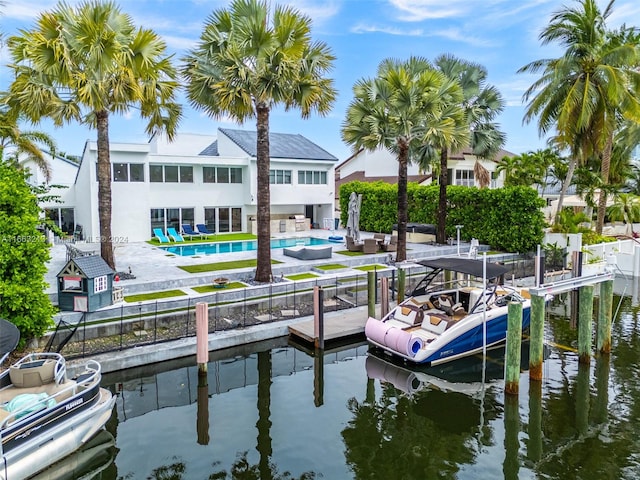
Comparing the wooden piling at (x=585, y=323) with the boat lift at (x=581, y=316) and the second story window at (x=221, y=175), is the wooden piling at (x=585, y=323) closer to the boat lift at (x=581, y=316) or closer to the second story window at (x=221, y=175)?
the boat lift at (x=581, y=316)

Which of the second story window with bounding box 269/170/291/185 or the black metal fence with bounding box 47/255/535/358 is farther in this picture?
the second story window with bounding box 269/170/291/185

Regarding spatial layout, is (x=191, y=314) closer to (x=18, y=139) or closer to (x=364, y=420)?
(x=364, y=420)

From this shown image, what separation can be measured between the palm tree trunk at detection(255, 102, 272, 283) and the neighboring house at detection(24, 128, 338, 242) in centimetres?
1435

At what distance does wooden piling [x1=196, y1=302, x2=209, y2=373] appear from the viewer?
468 inches

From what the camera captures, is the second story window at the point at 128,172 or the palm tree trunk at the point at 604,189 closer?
the second story window at the point at 128,172

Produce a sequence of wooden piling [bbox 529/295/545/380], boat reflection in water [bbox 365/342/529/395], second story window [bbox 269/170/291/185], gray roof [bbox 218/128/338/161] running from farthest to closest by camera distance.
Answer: gray roof [bbox 218/128/338/161] → second story window [bbox 269/170/291/185] → boat reflection in water [bbox 365/342/529/395] → wooden piling [bbox 529/295/545/380]

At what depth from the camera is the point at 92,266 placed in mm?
14633

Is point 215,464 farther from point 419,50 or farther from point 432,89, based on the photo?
point 419,50

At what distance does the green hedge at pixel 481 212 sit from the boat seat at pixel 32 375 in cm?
2287

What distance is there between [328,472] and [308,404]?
2.67 meters

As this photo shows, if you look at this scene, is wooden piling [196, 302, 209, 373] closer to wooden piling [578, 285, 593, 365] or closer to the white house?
wooden piling [578, 285, 593, 365]

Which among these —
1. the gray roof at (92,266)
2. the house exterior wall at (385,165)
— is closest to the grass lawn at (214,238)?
the gray roof at (92,266)

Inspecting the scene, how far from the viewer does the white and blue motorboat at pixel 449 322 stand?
42.4 feet

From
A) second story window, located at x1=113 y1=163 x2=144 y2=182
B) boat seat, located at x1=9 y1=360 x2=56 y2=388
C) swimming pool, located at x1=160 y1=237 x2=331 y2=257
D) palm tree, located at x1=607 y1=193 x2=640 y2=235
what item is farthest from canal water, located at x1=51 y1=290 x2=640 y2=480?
palm tree, located at x1=607 y1=193 x2=640 y2=235
